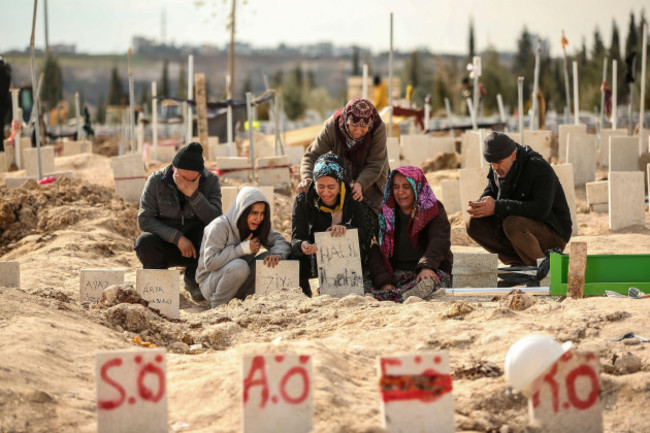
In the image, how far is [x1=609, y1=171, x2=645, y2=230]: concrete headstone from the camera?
408 inches

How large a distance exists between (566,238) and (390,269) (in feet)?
4.82

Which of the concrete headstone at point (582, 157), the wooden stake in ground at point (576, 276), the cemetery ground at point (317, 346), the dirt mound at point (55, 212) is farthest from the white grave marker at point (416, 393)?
the concrete headstone at point (582, 157)

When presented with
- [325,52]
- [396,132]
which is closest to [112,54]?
[325,52]

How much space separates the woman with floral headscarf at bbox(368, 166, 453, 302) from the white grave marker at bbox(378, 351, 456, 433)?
10.1 ft

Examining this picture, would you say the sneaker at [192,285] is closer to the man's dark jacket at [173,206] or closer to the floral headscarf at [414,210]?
the man's dark jacket at [173,206]

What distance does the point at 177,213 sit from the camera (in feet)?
24.7

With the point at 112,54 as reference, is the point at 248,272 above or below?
below

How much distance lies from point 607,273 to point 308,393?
10.8 ft

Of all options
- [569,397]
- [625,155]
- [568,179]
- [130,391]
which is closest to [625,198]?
[568,179]

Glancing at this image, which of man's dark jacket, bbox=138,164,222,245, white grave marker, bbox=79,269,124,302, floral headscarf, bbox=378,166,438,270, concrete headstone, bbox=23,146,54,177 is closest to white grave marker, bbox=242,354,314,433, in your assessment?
white grave marker, bbox=79,269,124,302

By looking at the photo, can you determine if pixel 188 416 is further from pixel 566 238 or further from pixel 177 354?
pixel 566 238

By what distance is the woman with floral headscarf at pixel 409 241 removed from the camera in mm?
6746

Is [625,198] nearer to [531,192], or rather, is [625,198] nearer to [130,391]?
[531,192]

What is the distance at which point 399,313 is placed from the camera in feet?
18.1
